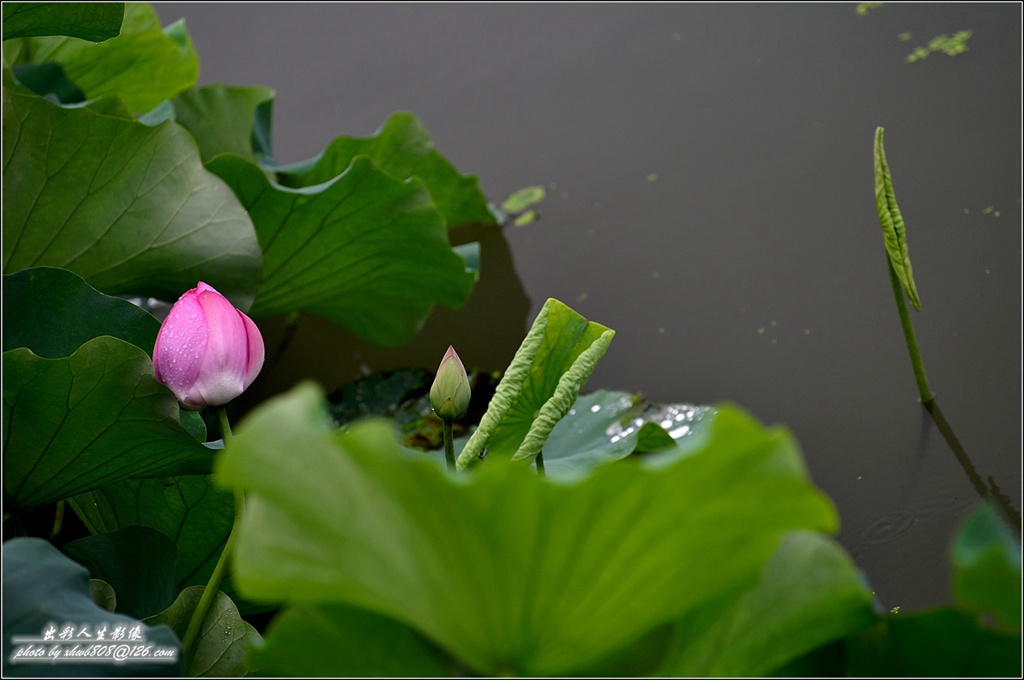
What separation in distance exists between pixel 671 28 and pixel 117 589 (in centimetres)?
148

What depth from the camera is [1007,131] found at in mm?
1288

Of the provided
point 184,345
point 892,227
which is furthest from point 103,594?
point 892,227

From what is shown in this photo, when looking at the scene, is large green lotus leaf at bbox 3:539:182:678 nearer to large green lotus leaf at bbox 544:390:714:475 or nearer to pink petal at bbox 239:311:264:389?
pink petal at bbox 239:311:264:389

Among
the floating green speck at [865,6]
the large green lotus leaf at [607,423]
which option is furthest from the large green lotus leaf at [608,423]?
the floating green speck at [865,6]

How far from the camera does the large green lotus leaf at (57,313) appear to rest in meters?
0.66

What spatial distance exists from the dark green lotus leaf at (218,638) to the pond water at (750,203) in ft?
2.08

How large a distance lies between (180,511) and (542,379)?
0.35m

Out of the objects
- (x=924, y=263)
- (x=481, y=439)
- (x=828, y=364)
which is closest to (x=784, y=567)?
(x=481, y=439)

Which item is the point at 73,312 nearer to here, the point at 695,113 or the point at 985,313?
the point at 985,313

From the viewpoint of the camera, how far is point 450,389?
55cm

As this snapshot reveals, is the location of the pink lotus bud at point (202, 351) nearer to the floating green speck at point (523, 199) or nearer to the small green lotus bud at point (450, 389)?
the small green lotus bud at point (450, 389)

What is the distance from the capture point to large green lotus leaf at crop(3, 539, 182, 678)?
1.28ft

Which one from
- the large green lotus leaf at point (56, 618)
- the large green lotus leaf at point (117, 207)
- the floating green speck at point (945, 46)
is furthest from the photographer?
the floating green speck at point (945, 46)

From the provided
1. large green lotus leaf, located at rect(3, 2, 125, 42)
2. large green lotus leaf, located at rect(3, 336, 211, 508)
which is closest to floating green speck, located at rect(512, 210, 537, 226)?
large green lotus leaf, located at rect(3, 2, 125, 42)
